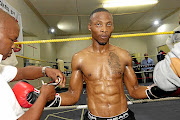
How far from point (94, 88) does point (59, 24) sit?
762 centimetres

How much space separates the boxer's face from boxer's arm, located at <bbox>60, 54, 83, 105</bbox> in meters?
0.85

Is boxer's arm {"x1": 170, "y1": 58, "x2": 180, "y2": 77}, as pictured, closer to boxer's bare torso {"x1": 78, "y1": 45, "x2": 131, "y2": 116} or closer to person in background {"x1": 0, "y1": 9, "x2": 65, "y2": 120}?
person in background {"x1": 0, "y1": 9, "x2": 65, "y2": 120}

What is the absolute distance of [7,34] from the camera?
916 millimetres

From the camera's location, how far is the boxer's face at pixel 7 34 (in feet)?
2.92

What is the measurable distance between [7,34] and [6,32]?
2 cm

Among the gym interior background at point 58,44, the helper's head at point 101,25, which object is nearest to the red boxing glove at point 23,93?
the helper's head at point 101,25

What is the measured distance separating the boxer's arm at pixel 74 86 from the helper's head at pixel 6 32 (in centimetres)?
85

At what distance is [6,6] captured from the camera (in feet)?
11.2

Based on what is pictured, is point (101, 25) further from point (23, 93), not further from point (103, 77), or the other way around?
point (23, 93)

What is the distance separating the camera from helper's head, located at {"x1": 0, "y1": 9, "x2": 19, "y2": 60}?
888 mm

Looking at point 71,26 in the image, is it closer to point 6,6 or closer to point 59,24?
point 59,24

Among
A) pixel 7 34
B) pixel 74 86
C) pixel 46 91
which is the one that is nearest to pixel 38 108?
pixel 46 91

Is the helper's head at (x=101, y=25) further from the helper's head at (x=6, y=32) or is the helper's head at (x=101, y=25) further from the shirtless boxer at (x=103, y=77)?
the helper's head at (x=6, y=32)

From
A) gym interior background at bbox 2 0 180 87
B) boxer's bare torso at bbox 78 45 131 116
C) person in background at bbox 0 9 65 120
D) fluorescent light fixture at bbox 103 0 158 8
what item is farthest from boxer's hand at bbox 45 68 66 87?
fluorescent light fixture at bbox 103 0 158 8
